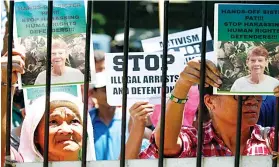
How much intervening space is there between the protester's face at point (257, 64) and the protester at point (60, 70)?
0.76 m

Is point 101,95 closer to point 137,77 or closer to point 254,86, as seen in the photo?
point 137,77

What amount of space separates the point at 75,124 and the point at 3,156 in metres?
0.37

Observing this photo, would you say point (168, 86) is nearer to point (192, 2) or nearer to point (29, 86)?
point (192, 2)

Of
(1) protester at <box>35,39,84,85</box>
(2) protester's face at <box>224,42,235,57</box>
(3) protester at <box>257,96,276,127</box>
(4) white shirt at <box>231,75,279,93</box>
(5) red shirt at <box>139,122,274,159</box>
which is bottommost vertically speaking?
(5) red shirt at <box>139,122,274,159</box>

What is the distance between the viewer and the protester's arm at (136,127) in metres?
2.55

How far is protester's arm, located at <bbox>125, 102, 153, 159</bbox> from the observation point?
2.55 metres

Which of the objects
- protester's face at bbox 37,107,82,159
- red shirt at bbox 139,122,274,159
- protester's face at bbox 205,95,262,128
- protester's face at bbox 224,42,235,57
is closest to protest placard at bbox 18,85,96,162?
protester's face at bbox 37,107,82,159

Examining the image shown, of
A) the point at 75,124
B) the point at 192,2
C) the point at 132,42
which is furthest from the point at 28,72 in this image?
the point at 192,2

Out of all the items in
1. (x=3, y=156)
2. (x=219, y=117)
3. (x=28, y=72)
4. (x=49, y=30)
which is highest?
(x=49, y=30)

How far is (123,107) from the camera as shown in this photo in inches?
98.3

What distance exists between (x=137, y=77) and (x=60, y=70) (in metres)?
0.34

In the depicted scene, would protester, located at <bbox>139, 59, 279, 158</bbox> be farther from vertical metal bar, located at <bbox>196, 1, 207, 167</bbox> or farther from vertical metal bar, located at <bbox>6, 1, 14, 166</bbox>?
vertical metal bar, located at <bbox>6, 1, 14, 166</bbox>

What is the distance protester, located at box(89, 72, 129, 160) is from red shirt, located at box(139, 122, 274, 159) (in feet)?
0.44

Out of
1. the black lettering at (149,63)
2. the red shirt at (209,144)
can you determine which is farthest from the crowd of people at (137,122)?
the black lettering at (149,63)
